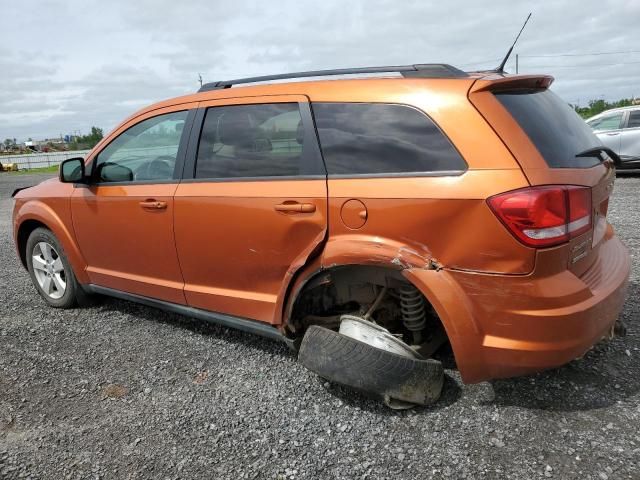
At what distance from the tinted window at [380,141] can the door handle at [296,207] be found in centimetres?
22

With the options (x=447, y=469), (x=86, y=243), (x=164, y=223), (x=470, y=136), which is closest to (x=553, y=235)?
(x=470, y=136)

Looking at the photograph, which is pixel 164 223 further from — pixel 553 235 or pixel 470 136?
pixel 553 235

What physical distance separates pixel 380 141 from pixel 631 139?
1073cm

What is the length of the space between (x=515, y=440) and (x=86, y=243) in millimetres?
3401

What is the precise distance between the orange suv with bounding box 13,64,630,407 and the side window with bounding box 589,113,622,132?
10013 mm

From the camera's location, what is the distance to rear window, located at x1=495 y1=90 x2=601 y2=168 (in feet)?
8.12

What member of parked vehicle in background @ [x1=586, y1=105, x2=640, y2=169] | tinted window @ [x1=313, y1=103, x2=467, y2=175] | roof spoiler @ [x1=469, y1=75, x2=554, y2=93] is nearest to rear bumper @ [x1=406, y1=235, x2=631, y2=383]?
tinted window @ [x1=313, y1=103, x2=467, y2=175]

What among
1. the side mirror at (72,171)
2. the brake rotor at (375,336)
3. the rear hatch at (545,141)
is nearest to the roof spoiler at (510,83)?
the rear hatch at (545,141)

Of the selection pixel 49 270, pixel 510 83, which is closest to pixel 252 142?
pixel 510 83

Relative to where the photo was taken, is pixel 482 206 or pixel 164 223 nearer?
pixel 482 206

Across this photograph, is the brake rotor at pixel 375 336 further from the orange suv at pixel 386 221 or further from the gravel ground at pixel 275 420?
the gravel ground at pixel 275 420

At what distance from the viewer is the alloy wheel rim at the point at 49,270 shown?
4578 mm

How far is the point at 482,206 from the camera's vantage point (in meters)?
2.32

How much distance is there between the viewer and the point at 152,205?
11.6ft
